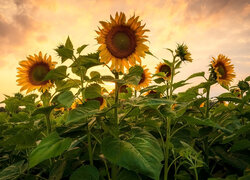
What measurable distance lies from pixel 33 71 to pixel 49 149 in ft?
4.40

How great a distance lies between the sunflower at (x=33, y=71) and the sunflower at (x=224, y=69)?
195 centimetres

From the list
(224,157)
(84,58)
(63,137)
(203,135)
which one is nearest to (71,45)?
(84,58)

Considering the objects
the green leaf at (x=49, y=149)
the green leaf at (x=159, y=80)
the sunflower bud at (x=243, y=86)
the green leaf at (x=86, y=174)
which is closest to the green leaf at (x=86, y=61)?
the green leaf at (x=49, y=149)

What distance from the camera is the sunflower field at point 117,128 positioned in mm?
1155

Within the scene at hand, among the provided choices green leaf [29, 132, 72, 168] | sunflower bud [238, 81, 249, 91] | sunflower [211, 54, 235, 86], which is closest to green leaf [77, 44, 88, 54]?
green leaf [29, 132, 72, 168]

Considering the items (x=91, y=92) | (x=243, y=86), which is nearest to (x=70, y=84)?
(x=91, y=92)

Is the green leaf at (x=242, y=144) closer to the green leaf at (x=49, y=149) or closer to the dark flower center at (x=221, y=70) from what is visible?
the green leaf at (x=49, y=149)

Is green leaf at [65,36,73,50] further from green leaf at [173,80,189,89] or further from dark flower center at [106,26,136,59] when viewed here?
green leaf at [173,80,189,89]

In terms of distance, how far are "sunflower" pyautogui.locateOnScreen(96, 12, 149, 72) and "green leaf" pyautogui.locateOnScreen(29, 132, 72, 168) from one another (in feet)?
2.41

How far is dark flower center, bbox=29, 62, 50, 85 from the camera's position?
2219 mm

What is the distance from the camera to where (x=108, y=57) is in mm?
1778

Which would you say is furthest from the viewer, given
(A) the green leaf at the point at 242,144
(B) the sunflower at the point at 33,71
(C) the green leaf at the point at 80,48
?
(B) the sunflower at the point at 33,71

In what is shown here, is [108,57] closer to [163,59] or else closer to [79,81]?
[79,81]

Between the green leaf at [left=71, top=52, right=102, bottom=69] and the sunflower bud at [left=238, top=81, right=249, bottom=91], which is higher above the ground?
the green leaf at [left=71, top=52, right=102, bottom=69]
